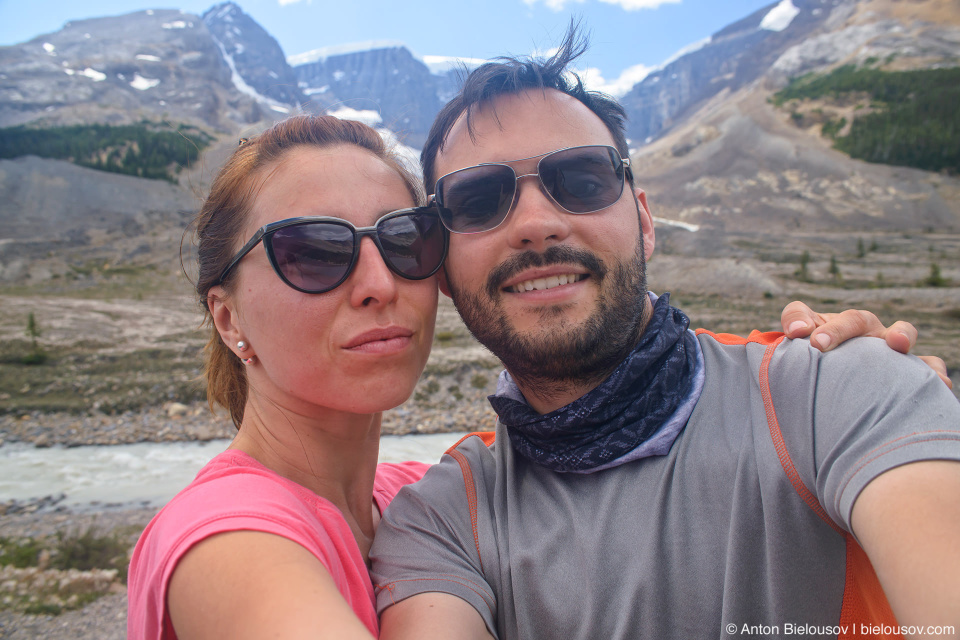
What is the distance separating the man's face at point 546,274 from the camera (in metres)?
2.12

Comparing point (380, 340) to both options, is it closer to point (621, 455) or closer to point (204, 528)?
point (204, 528)

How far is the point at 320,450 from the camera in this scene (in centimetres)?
219

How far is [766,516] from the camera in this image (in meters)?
1.66

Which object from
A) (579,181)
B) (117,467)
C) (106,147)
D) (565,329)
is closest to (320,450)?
(565,329)

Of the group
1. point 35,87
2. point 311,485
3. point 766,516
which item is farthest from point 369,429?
point 35,87

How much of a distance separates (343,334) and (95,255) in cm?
4975

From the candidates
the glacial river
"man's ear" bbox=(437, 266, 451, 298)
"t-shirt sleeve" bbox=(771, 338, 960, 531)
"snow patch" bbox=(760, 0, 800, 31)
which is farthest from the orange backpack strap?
"snow patch" bbox=(760, 0, 800, 31)

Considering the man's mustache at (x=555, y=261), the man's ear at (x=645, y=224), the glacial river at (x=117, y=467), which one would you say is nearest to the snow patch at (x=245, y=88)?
the glacial river at (x=117, y=467)

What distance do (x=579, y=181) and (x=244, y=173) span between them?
4.36 ft

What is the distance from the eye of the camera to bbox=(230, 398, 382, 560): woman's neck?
2111 millimetres

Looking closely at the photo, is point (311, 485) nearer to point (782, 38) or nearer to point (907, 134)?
point (907, 134)

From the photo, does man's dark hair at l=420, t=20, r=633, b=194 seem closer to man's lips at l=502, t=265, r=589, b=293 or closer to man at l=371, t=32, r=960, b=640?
man at l=371, t=32, r=960, b=640

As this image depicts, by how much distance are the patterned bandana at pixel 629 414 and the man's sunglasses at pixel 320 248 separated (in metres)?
0.83

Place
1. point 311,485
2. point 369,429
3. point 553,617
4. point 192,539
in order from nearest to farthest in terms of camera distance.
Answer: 1. point 192,539
2. point 553,617
3. point 311,485
4. point 369,429
